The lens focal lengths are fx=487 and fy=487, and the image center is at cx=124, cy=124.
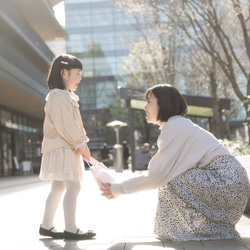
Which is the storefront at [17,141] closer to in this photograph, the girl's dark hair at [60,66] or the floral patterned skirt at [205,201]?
the girl's dark hair at [60,66]

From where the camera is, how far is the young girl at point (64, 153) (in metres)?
4.56

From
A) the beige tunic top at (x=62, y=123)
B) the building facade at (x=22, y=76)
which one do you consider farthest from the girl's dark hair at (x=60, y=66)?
the building facade at (x=22, y=76)

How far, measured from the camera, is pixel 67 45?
2552 inches

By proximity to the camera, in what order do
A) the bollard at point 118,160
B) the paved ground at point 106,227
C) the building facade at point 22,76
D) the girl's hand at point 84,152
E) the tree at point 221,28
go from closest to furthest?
the paved ground at point 106,227, the girl's hand at point 84,152, the tree at point 221,28, the building facade at point 22,76, the bollard at point 118,160

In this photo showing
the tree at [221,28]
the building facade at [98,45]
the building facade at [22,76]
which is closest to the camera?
the tree at [221,28]

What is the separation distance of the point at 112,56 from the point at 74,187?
60.7 meters

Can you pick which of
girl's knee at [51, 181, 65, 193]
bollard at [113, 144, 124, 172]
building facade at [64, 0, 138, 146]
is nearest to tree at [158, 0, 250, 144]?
girl's knee at [51, 181, 65, 193]

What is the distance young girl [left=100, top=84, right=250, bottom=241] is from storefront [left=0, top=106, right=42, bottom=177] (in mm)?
24184

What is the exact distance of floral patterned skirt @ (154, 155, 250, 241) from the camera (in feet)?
13.3


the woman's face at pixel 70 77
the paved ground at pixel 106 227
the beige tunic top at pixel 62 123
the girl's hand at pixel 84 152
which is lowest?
the paved ground at pixel 106 227

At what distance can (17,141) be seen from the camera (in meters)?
31.1

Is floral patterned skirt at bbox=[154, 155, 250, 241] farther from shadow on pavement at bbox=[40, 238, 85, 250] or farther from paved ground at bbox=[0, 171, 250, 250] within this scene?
shadow on pavement at bbox=[40, 238, 85, 250]

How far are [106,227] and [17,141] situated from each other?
26552 mm

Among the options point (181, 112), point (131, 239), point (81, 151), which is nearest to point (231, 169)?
point (181, 112)
